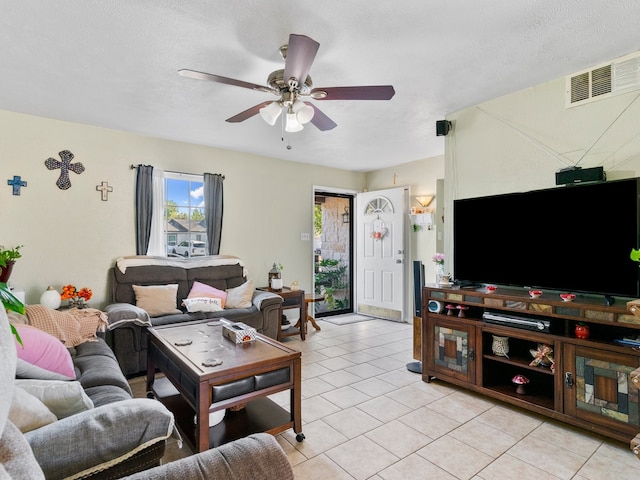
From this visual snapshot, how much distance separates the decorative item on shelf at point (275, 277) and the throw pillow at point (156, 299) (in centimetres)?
131

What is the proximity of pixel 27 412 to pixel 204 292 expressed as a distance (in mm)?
2829

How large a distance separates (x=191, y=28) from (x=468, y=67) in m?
1.83

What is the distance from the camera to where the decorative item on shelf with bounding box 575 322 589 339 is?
230 cm

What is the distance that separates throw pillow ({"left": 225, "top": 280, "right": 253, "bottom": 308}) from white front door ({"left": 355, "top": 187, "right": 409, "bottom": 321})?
2.35 meters

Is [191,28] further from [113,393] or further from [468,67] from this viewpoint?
[113,393]

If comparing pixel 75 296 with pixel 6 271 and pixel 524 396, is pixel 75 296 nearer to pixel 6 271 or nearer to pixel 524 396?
pixel 6 271

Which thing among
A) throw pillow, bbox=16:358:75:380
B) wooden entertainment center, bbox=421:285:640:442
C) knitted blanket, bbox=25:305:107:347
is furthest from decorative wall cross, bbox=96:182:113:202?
wooden entertainment center, bbox=421:285:640:442

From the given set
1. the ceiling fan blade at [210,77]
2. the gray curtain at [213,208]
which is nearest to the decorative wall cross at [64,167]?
the gray curtain at [213,208]

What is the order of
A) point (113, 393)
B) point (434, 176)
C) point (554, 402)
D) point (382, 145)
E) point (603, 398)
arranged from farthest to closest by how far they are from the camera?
point (434, 176)
point (382, 145)
point (554, 402)
point (603, 398)
point (113, 393)

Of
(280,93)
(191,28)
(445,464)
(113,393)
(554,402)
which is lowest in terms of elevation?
(445,464)

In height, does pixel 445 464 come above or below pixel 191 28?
below

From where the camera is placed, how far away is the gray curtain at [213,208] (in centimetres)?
442

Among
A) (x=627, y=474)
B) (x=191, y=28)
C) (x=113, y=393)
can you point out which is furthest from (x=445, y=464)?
(x=191, y=28)

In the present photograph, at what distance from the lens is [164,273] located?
396 centimetres
